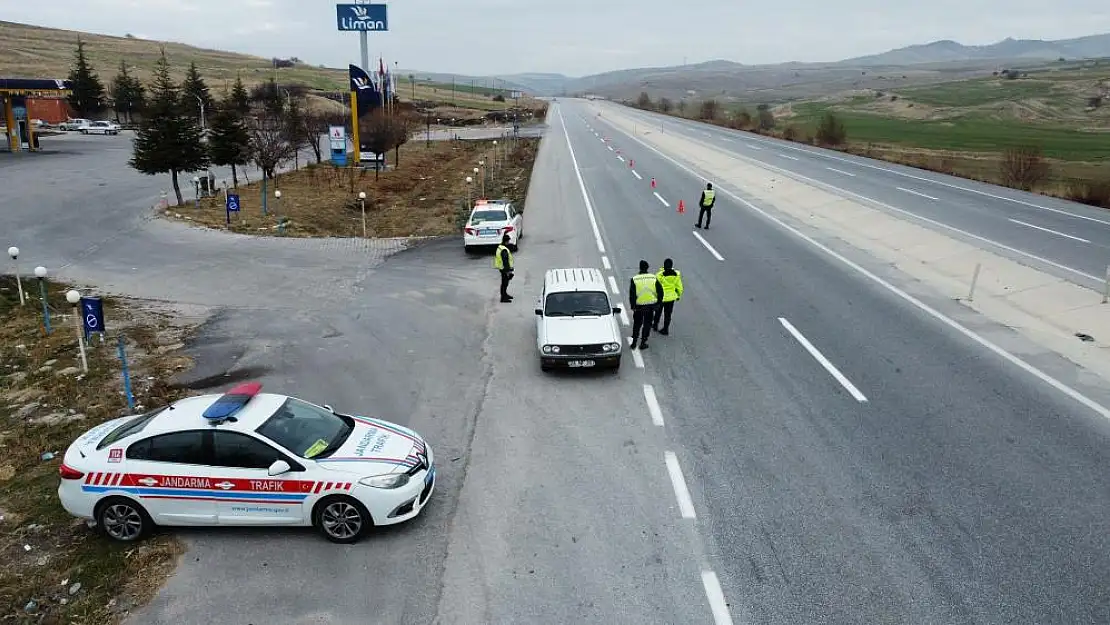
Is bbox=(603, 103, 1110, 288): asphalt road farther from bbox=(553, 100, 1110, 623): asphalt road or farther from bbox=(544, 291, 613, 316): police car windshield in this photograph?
bbox=(544, 291, 613, 316): police car windshield

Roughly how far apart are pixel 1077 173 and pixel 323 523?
55.0 meters

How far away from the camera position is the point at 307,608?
→ 6852mm

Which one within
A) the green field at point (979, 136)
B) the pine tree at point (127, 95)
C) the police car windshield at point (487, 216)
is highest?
the pine tree at point (127, 95)

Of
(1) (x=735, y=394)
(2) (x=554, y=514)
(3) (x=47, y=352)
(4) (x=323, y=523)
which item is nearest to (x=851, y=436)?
(1) (x=735, y=394)

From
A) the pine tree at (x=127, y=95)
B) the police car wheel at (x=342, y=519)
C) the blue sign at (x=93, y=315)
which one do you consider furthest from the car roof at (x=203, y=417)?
the pine tree at (x=127, y=95)

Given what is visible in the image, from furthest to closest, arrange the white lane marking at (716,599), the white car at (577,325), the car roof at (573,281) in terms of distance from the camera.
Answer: the car roof at (573,281) < the white car at (577,325) < the white lane marking at (716,599)

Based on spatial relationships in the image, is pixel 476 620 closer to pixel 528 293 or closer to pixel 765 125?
pixel 528 293

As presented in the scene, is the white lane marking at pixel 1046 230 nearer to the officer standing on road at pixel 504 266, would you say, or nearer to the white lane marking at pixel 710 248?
the white lane marking at pixel 710 248

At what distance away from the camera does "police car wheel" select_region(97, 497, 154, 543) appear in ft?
26.1

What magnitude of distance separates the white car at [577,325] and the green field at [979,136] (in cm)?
5843

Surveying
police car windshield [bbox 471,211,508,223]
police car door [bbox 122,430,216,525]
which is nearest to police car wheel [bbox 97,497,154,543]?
police car door [bbox 122,430,216,525]

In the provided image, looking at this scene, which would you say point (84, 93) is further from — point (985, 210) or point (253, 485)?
point (253, 485)

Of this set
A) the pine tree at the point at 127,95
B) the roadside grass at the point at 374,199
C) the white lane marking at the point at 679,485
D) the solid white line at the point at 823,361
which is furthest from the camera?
the pine tree at the point at 127,95

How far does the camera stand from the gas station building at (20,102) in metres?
48.8
